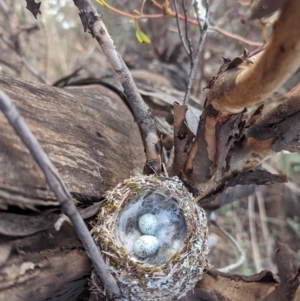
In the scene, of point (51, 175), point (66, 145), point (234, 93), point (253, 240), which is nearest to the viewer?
point (51, 175)

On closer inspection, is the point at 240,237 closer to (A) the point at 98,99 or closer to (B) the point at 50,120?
(A) the point at 98,99

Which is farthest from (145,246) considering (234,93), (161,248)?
(234,93)

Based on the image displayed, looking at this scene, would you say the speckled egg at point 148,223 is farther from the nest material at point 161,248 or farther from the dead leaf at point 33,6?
the dead leaf at point 33,6

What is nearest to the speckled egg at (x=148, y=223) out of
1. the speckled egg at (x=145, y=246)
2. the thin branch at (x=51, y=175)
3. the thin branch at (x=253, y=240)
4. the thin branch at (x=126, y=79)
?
the speckled egg at (x=145, y=246)

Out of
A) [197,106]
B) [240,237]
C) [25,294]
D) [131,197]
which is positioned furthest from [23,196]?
[240,237]

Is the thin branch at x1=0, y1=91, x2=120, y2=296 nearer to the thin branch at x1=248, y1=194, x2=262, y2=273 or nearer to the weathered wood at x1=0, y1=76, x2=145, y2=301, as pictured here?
the weathered wood at x1=0, y1=76, x2=145, y2=301

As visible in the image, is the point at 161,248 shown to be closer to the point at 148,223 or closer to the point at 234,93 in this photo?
the point at 148,223
